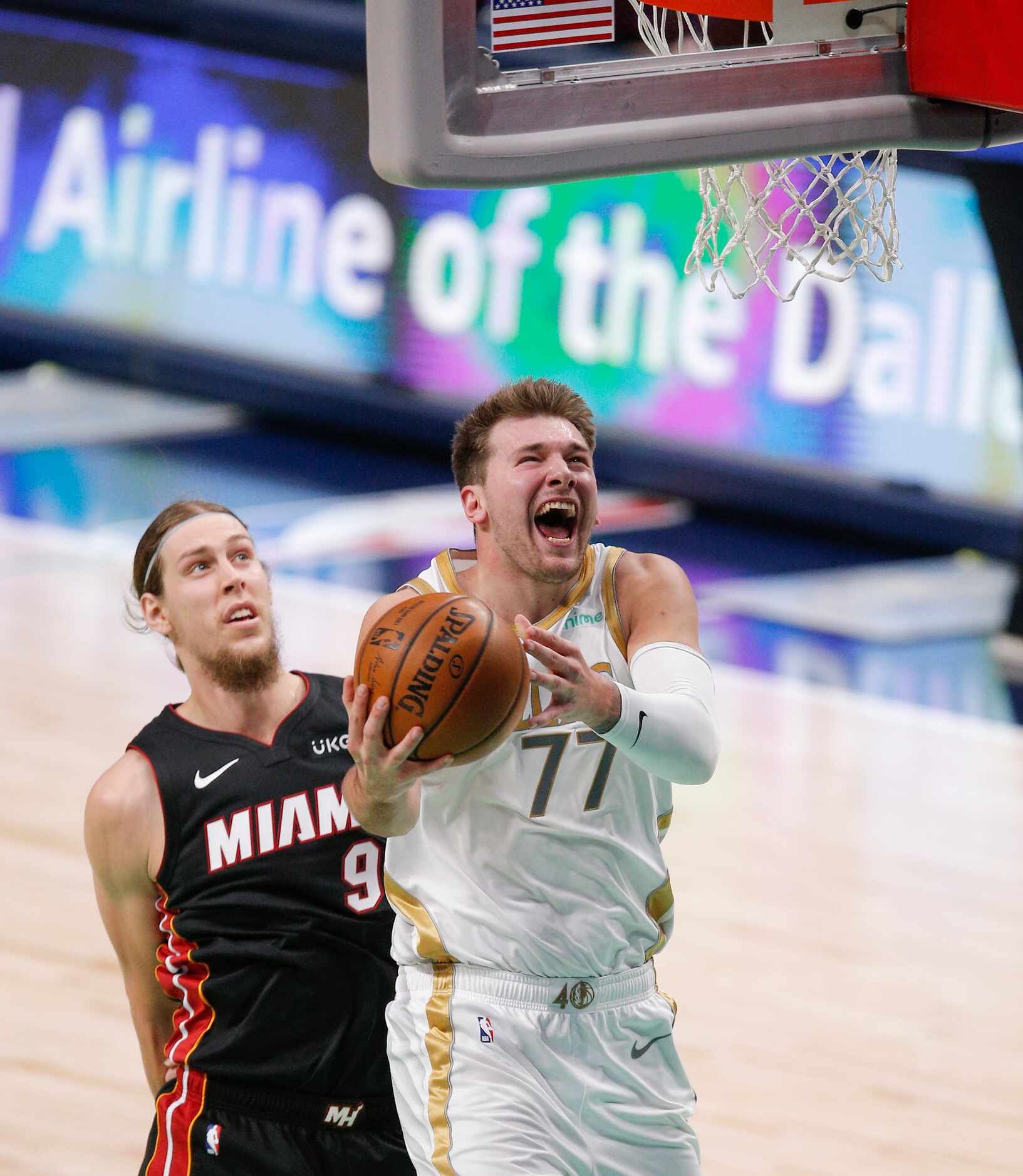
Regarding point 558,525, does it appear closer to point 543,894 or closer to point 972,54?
point 543,894

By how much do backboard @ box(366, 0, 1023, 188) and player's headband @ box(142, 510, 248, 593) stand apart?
1128 mm

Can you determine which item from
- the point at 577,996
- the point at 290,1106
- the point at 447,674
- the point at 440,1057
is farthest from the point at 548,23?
the point at 290,1106

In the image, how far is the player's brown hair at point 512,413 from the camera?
11.4ft

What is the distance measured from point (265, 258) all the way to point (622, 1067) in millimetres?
9122

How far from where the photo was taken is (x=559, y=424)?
3.44 m

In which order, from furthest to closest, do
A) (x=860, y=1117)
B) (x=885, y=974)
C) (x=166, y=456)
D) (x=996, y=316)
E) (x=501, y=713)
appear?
(x=166, y=456) < (x=996, y=316) < (x=885, y=974) < (x=860, y=1117) < (x=501, y=713)

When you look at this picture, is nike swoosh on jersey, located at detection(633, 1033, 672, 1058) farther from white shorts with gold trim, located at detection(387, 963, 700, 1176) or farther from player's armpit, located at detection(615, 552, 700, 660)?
player's armpit, located at detection(615, 552, 700, 660)

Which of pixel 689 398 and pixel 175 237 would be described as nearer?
pixel 689 398

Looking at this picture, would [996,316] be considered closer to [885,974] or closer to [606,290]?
[606,290]

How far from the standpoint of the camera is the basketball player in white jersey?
10.8 feet

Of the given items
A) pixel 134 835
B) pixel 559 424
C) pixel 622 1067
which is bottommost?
pixel 622 1067

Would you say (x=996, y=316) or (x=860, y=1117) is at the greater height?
(x=996, y=316)

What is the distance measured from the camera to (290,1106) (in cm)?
370

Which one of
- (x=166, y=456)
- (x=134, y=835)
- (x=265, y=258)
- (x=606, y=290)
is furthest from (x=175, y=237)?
(x=134, y=835)
